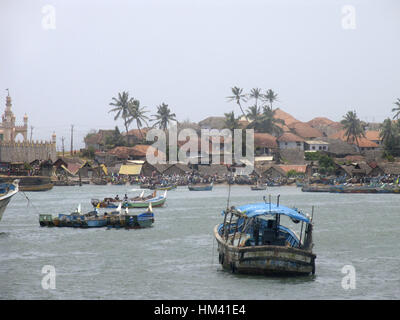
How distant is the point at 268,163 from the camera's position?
10912cm

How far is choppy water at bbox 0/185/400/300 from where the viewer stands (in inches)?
935

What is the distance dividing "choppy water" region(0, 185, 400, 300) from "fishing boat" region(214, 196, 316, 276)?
0.47 m

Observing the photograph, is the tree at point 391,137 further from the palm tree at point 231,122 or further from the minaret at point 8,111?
the minaret at point 8,111

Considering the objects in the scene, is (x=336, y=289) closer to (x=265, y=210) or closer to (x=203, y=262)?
(x=265, y=210)

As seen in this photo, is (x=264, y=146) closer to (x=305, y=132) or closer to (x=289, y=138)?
(x=289, y=138)

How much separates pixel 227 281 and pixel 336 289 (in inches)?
155

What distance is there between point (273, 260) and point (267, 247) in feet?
1.92

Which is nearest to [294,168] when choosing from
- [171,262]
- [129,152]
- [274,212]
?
[129,152]

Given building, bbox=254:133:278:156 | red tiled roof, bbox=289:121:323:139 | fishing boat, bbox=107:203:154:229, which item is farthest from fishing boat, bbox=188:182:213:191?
fishing boat, bbox=107:203:154:229

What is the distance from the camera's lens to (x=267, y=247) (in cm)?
2378

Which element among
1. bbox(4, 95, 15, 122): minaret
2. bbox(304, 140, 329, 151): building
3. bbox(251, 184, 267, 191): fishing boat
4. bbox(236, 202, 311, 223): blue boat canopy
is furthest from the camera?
bbox(4, 95, 15, 122): minaret

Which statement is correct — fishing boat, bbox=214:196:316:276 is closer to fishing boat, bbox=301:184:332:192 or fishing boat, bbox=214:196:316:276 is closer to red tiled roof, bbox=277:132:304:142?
fishing boat, bbox=301:184:332:192

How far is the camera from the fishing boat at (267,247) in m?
24.0
